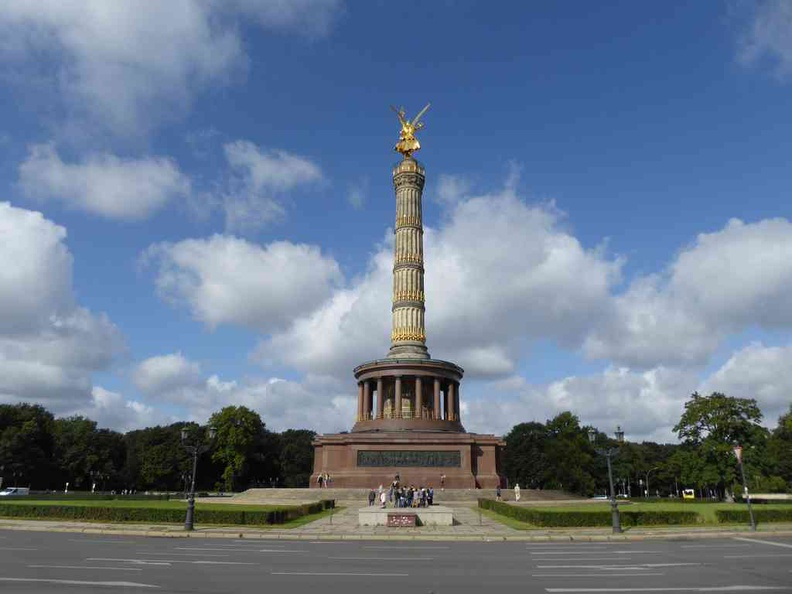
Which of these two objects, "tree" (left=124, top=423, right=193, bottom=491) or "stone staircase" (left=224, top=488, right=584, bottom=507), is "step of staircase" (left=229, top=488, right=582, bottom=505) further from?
"tree" (left=124, top=423, right=193, bottom=491)

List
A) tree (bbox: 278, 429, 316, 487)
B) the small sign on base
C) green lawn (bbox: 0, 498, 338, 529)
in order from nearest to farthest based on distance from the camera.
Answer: the small sign on base < green lawn (bbox: 0, 498, 338, 529) < tree (bbox: 278, 429, 316, 487)

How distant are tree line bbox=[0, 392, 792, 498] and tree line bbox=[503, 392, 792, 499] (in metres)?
0.20

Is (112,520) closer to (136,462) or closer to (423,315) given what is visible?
(423,315)

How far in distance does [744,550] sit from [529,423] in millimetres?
85591

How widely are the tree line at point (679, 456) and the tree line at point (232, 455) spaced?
20cm

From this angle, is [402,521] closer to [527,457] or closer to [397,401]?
[397,401]

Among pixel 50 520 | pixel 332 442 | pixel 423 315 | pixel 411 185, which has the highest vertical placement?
pixel 411 185

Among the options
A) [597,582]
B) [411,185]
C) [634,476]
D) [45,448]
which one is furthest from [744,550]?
[634,476]

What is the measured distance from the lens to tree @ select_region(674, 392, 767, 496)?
53.8 meters

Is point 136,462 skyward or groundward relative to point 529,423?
groundward

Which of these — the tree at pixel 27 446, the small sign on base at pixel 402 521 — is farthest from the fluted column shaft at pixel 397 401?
the tree at pixel 27 446

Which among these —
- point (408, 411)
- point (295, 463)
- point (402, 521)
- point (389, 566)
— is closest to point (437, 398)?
point (408, 411)

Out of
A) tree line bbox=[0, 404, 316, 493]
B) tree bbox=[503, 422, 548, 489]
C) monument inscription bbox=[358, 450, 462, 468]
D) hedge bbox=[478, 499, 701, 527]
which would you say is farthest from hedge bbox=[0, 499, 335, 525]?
tree bbox=[503, 422, 548, 489]

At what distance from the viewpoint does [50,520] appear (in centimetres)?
2975
